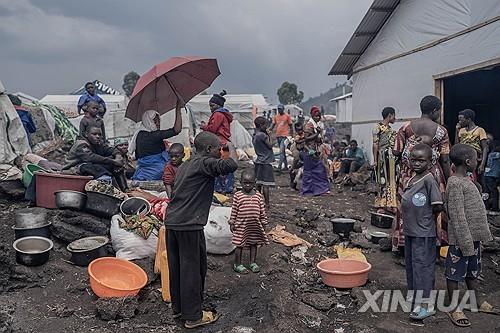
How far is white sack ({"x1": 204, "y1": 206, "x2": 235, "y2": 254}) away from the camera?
5.48 metres

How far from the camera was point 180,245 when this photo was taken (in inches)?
155

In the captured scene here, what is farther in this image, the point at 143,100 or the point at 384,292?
the point at 143,100

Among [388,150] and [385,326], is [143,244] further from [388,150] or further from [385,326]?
[388,150]

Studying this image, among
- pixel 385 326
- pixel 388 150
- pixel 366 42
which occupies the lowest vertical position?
pixel 385 326

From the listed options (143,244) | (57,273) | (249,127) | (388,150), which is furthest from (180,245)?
(249,127)

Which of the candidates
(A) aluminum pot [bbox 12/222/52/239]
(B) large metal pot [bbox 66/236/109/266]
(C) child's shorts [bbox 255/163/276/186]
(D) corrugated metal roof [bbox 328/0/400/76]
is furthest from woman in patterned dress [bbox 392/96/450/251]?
(D) corrugated metal roof [bbox 328/0/400/76]

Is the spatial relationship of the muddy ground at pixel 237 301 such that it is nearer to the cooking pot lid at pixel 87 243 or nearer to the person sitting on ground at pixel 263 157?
the cooking pot lid at pixel 87 243

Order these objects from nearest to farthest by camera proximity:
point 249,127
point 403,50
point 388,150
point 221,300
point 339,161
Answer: point 221,300, point 388,150, point 403,50, point 339,161, point 249,127

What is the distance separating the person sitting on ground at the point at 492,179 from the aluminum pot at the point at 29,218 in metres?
7.04

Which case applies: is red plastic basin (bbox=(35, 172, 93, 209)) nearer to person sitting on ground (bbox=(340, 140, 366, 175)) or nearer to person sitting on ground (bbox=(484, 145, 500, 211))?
person sitting on ground (bbox=(484, 145, 500, 211))

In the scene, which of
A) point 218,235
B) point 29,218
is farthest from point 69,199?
point 218,235

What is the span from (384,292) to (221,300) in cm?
164

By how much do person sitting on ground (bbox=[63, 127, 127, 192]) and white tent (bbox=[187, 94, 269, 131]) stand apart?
1363 centimetres

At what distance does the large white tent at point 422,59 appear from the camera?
7.85 m
